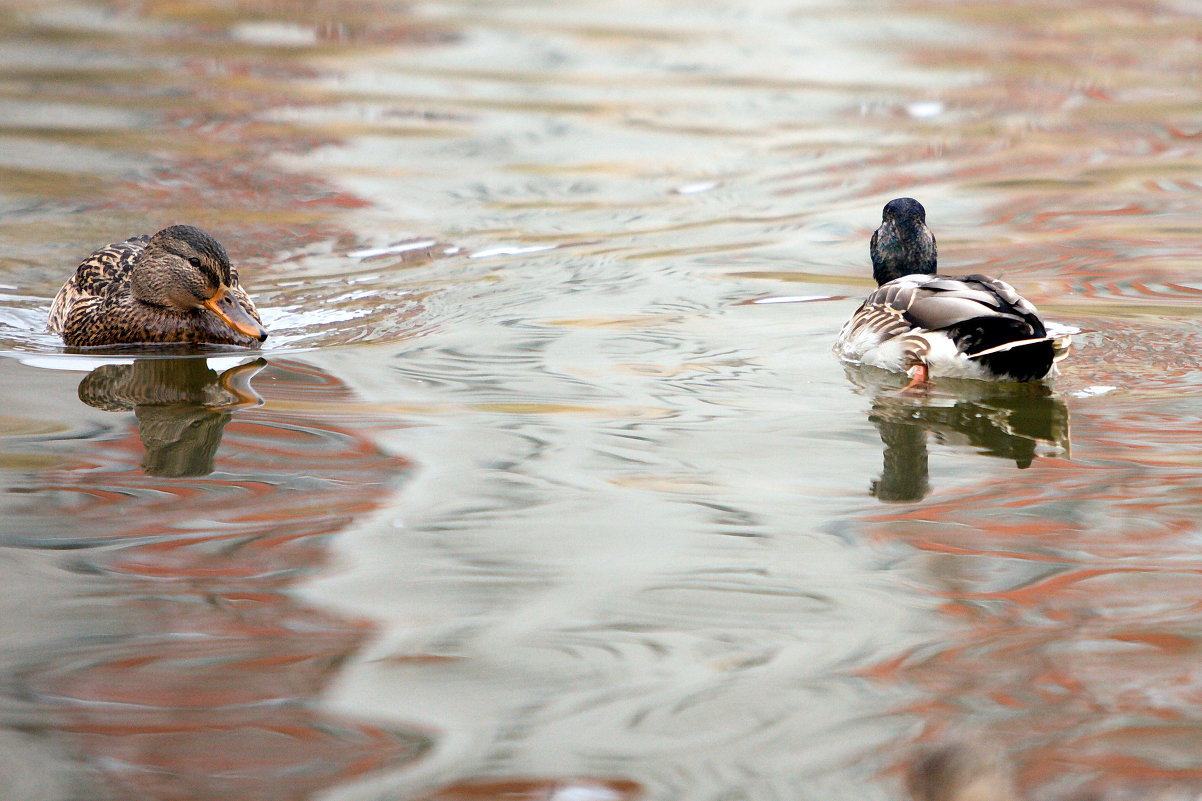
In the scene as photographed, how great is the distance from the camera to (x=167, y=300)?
730cm

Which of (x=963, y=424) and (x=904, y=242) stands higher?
(x=904, y=242)

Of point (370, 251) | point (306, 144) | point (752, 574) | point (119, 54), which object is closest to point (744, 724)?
point (752, 574)

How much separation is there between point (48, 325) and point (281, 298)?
1.27 m

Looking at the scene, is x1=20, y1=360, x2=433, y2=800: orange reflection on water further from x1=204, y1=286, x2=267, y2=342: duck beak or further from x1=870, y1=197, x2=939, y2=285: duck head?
x1=870, y1=197, x2=939, y2=285: duck head

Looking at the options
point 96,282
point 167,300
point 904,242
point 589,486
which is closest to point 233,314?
point 167,300

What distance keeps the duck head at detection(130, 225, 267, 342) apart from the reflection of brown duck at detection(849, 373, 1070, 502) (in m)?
2.96

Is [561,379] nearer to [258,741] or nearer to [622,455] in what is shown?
[622,455]

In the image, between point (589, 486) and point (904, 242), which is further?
point (904, 242)

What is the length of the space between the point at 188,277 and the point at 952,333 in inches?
140

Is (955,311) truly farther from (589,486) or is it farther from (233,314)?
(233,314)

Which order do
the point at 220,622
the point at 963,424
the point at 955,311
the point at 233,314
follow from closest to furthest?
the point at 220,622
the point at 963,424
the point at 955,311
the point at 233,314

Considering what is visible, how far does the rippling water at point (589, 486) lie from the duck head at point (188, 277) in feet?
0.86

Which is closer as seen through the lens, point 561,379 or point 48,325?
point 561,379

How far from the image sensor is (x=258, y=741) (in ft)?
11.1
